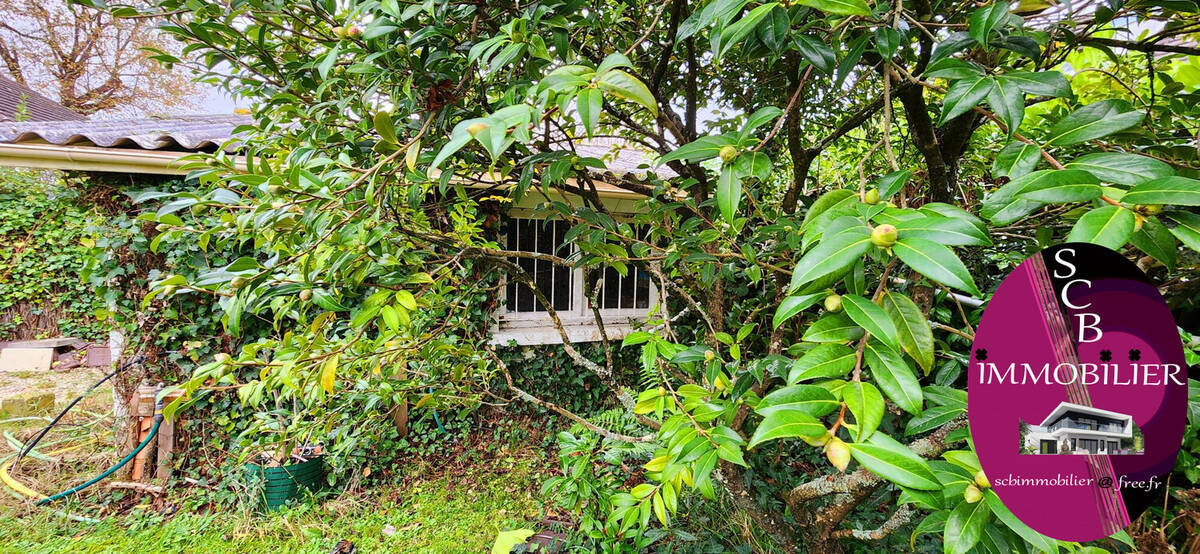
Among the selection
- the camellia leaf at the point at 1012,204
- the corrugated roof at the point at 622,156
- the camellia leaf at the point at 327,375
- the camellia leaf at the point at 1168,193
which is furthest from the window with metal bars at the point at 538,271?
the camellia leaf at the point at 1168,193

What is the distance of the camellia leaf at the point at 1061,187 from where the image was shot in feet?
1.64

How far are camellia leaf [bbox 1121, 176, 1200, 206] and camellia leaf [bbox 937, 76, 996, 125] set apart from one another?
0.70 feet

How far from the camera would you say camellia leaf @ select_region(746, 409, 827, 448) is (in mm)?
525

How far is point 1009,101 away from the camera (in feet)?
2.10

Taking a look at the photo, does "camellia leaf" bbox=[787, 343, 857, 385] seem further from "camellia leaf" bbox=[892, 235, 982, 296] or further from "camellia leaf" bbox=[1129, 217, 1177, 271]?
"camellia leaf" bbox=[1129, 217, 1177, 271]

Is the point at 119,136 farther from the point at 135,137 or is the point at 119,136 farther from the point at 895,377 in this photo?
the point at 895,377

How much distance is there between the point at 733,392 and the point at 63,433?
18.1 feet

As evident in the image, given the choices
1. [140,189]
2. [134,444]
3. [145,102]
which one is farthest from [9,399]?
[145,102]

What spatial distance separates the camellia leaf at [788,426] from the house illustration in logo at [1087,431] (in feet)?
0.81

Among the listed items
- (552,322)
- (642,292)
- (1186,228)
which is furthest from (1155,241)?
(642,292)

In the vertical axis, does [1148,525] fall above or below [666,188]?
below

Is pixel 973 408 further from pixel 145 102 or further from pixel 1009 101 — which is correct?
pixel 145 102

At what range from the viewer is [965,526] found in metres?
0.58

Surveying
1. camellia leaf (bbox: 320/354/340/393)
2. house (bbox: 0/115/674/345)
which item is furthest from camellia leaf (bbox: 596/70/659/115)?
house (bbox: 0/115/674/345)
